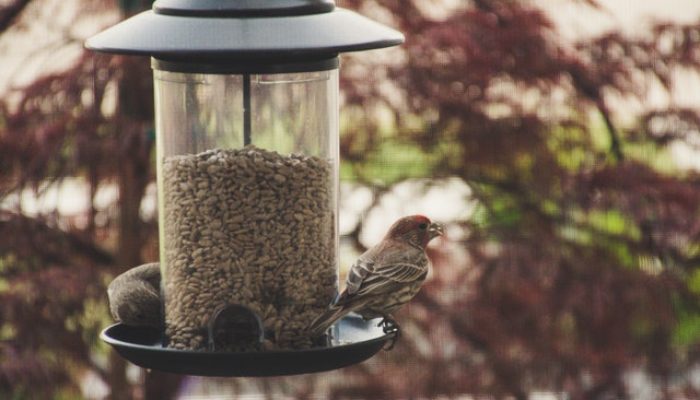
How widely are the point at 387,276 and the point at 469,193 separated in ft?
5.90

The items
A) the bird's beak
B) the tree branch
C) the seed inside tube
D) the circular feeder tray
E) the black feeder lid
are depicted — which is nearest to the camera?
the black feeder lid

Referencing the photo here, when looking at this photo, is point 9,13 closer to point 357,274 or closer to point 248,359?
point 357,274

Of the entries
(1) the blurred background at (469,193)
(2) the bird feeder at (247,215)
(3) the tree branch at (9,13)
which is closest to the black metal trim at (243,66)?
(2) the bird feeder at (247,215)

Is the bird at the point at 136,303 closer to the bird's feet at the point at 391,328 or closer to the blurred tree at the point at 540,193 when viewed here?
the bird's feet at the point at 391,328

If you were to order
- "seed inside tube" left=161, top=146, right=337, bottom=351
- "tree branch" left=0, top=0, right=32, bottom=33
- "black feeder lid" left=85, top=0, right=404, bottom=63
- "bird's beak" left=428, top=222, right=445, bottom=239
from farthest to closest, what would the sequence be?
1. "tree branch" left=0, top=0, right=32, bottom=33
2. "bird's beak" left=428, top=222, right=445, bottom=239
3. "seed inside tube" left=161, top=146, right=337, bottom=351
4. "black feeder lid" left=85, top=0, right=404, bottom=63

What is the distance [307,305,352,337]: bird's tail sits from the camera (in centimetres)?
339

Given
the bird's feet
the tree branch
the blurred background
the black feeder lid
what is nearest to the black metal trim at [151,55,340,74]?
the black feeder lid

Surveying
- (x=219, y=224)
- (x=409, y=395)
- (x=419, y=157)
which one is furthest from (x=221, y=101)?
(x=409, y=395)

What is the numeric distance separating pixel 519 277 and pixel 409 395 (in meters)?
0.75

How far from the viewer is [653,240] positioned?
209 inches

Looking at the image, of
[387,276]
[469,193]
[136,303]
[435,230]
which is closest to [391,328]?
[387,276]

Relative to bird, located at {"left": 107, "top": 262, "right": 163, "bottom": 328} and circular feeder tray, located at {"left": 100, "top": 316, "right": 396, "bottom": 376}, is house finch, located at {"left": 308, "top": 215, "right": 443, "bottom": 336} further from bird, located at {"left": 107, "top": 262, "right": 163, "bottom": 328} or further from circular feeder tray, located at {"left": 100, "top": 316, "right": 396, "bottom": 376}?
bird, located at {"left": 107, "top": 262, "right": 163, "bottom": 328}

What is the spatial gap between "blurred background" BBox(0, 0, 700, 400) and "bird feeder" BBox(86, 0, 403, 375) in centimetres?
175

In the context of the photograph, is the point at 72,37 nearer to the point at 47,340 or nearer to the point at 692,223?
the point at 47,340
